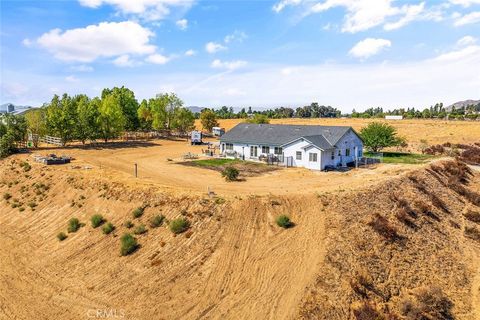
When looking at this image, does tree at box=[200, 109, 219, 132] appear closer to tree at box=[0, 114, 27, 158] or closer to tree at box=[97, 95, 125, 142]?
tree at box=[97, 95, 125, 142]

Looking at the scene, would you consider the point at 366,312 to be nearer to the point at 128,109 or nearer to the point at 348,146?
the point at 348,146

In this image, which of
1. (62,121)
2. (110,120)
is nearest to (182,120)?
(110,120)

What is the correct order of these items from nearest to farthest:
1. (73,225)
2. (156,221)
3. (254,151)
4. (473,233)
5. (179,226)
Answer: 1. (179,226)
2. (156,221)
3. (73,225)
4. (473,233)
5. (254,151)

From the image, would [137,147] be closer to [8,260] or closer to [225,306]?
[8,260]

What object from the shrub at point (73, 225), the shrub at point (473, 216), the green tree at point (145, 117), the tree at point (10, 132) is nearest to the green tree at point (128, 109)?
the green tree at point (145, 117)

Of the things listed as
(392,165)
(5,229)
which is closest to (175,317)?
(5,229)

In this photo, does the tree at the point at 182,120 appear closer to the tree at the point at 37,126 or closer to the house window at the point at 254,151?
the tree at the point at 37,126

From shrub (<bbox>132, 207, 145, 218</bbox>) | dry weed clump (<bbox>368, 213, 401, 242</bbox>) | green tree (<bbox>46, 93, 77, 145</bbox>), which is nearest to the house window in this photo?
shrub (<bbox>132, 207, 145, 218</bbox>)
